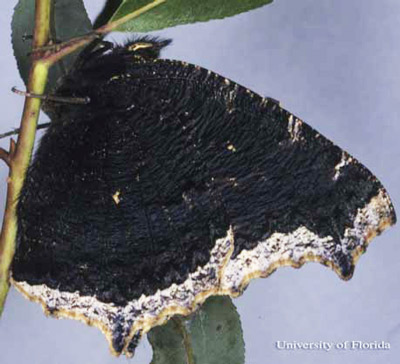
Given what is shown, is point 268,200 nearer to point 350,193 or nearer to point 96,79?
point 350,193

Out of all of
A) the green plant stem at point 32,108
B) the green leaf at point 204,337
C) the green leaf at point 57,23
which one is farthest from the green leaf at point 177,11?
the green leaf at point 204,337

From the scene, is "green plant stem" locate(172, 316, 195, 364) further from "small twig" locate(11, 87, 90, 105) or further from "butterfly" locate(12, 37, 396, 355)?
"small twig" locate(11, 87, 90, 105)

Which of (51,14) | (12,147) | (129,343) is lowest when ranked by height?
(129,343)

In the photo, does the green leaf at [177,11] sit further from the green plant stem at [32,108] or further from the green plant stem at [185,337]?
the green plant stem at [185,337]

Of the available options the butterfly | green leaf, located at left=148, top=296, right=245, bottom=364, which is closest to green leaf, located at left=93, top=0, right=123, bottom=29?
the butterfly

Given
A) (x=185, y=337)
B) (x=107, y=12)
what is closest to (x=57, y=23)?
(x=107, y=12)

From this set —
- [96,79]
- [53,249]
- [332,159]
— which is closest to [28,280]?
[53,249]

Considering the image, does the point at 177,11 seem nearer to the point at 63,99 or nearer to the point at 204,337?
the point at 63,99
